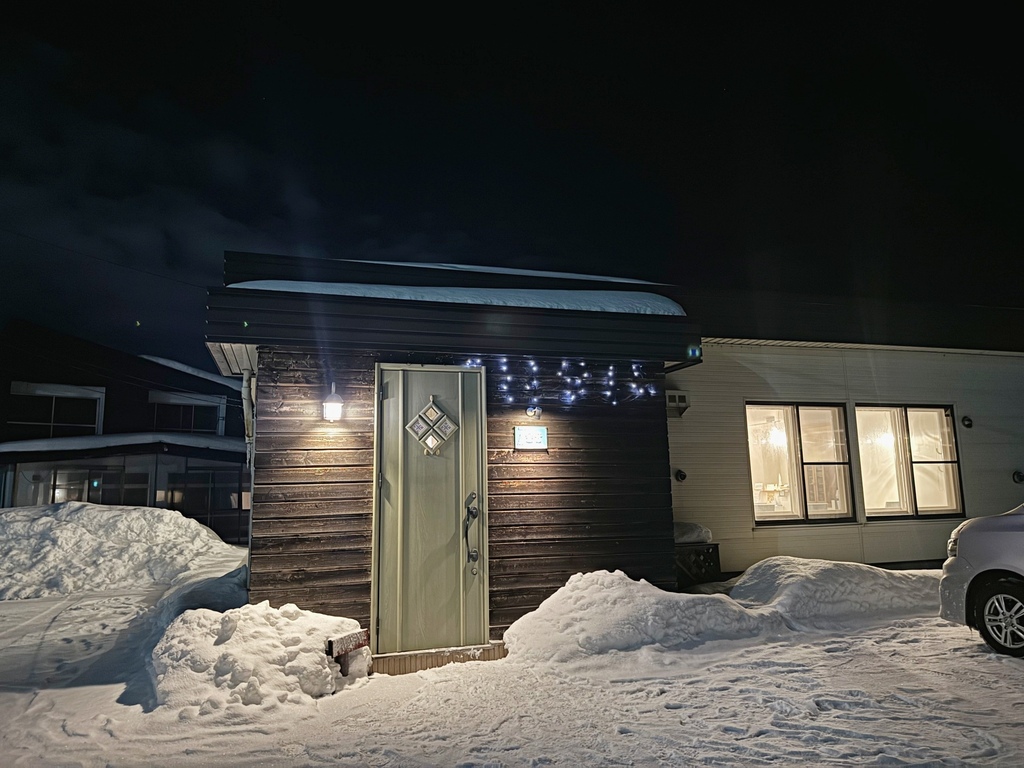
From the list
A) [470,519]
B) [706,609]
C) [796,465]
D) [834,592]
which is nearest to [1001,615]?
[834,592]

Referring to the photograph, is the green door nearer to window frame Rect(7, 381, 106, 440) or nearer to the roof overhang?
the roof overhang

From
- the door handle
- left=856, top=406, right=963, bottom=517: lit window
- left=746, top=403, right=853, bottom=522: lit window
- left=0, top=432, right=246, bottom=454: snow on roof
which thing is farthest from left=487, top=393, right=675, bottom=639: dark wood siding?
left=0, top=432, right=246, bottom=454: snow on roof

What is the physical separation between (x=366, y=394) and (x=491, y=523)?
5.41 feet

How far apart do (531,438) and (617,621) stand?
5.91 feet

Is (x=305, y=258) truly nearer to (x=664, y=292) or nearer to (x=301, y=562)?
(x=301, y=562)

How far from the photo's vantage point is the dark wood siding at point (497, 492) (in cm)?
527

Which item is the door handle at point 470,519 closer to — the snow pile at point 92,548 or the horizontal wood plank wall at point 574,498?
the horizontal wood plank wall at point 574,498

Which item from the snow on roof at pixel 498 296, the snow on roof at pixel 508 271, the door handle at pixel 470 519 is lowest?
the door handle at pixel 470 519

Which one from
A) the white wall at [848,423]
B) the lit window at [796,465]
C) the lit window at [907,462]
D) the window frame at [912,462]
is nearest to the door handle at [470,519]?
the white wall at [848,423]

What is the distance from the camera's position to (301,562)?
5.25m

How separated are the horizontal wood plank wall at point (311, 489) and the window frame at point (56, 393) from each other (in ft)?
53.3

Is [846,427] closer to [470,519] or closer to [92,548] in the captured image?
[470,519]

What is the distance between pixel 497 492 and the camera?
5.82m

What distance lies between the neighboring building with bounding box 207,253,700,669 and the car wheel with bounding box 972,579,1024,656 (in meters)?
2.52
